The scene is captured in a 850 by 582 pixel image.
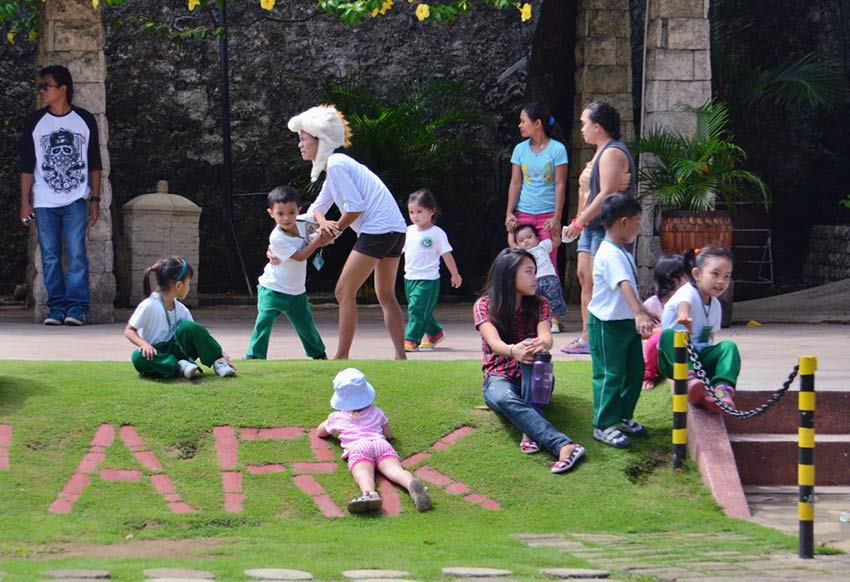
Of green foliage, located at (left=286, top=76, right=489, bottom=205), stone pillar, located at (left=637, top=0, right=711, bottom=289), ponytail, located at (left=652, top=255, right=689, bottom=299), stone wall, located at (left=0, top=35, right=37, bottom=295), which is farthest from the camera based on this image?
stone wall, located at (left=0, top=35, right=37, bottom=295)

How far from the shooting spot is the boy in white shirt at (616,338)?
7.45 metres

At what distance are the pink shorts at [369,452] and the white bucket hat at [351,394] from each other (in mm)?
244

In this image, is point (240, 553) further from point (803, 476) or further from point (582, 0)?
point (582, 0)

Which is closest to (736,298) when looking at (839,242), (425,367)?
(839,242)

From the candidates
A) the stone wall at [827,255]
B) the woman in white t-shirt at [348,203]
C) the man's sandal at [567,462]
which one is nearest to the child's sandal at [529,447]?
the man's sandal at [567,462]

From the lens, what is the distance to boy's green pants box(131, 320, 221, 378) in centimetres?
794

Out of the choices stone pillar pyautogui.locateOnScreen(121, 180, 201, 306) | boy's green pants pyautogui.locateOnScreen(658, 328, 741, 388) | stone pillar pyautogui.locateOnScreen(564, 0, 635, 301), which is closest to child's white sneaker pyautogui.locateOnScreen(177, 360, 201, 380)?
boy's green pants pyautogui.locateOnScreen(658, 328, 741, 388)

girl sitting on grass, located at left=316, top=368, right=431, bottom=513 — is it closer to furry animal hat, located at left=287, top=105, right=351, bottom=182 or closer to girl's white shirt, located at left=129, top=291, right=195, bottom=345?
girl's white shirt, located at left=129, top=291, right=195, bottom=345

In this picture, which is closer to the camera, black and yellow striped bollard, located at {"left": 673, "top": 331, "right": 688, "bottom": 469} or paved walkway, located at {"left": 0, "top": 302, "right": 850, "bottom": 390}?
black and yellow striped bollard, located at {"left": 673, "top": 331, "right": 688, "bottom": 469}

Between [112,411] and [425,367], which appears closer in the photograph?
[112,411]

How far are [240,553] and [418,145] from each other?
1073 centimetres

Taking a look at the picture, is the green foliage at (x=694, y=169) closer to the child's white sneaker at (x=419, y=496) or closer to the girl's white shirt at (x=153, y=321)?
the girl's white shirt at (x=153, y=321)

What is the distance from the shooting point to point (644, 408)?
798 cm

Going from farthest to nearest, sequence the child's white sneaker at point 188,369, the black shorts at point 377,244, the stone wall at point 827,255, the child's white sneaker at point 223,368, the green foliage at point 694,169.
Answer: the stone wall at point 827,255
the green foliage at point 694,169
the black shorts at point 377,244
the child's white sneaker at point 223,368
the child's white sneaker at point 188,369
